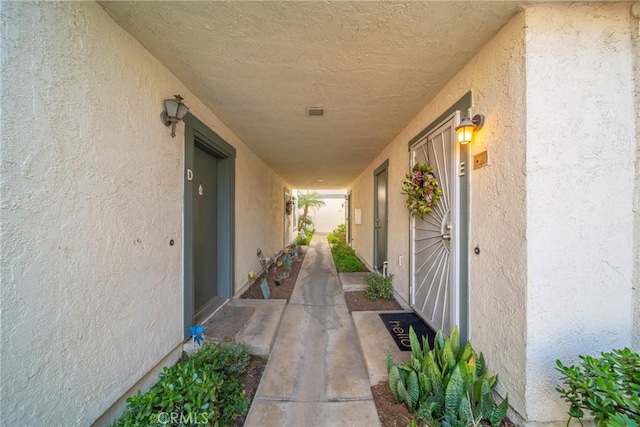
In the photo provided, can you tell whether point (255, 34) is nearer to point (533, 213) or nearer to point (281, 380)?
point (533, 213)

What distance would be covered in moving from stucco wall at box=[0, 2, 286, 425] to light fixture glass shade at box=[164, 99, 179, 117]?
79 mm

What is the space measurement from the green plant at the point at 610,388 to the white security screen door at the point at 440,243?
0.86 m

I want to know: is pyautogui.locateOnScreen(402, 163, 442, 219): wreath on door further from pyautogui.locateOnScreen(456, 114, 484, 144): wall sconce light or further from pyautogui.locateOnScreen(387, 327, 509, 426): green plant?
pyautogui.locateOnScreen(387, 327, 509, 426): green plant

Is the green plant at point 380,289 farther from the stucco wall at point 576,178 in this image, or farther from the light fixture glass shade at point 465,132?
the light fixture glass shade at point 465,132

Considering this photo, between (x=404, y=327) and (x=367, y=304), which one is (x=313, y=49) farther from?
(x=367, y=304)

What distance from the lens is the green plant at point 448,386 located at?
1.45 metres

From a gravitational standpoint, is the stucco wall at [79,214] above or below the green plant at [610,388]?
above

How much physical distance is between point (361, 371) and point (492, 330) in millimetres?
1203

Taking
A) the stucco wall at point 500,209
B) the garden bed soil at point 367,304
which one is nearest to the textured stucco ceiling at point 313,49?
the stucco wall at point 500,209

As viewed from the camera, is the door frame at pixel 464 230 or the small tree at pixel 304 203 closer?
the door frame at pixel 464 230

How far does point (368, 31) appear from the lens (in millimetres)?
1575

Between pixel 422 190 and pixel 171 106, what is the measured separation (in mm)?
2713

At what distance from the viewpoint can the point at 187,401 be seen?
134 cm

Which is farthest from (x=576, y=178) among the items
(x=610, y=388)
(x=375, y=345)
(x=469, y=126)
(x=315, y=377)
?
(x=315, y=377)
